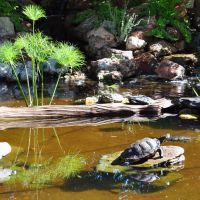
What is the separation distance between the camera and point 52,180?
4.98 metres

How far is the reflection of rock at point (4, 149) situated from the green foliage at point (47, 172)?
51cm

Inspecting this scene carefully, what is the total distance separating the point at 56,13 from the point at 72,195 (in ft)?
40.2

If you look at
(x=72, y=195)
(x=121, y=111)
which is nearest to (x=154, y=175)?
(x=72, y=195)

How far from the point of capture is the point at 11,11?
14109 mm

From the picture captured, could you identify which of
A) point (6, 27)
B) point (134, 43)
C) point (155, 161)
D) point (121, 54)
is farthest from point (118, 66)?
point (155, 161)

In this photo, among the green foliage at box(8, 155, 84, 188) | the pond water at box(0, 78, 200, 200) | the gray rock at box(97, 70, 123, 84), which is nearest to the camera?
the pond water at box(0, 78, 200, 200)

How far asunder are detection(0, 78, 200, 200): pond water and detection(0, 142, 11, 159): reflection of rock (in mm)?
219

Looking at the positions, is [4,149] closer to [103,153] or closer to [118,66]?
[103,153]

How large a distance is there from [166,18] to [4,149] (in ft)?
27.2

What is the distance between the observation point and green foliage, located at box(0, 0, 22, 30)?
1346cm

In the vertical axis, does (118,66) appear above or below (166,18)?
below

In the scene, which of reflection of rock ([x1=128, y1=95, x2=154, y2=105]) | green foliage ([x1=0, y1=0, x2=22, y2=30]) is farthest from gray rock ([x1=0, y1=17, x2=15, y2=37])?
reflection of rock ([x1=128, y1=95, x2=154, y2=105])

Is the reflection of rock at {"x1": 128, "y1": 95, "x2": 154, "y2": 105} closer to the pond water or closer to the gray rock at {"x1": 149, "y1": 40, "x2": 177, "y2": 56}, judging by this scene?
the pond water

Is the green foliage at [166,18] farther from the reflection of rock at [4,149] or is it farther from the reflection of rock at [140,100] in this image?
the reflection of rock at [4,149]
